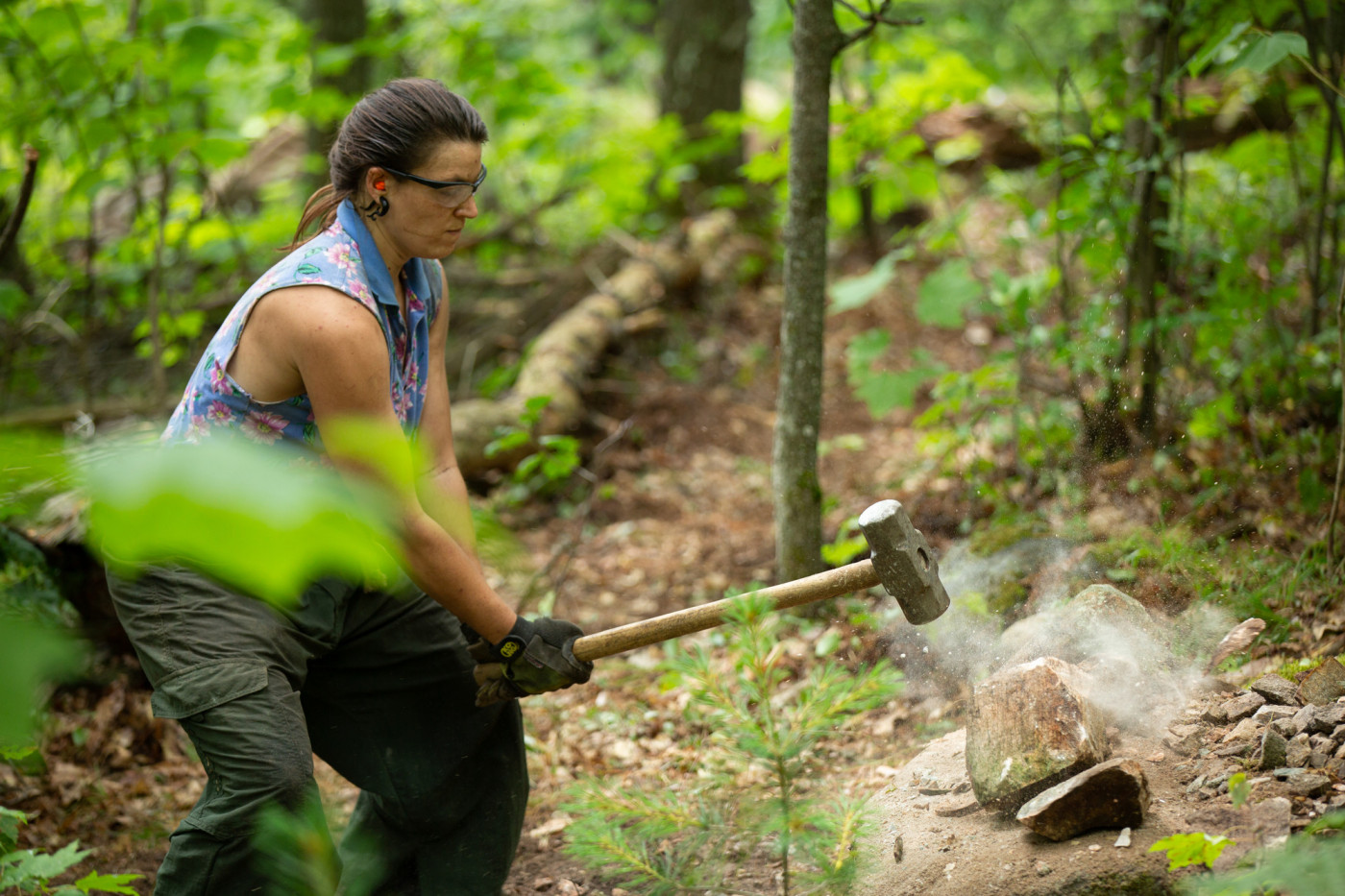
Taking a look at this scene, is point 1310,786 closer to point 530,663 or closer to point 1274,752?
point 1274,752

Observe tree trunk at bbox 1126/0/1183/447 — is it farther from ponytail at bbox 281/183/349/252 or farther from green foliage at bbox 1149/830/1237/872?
ponytail at bbox 281/183/349/252

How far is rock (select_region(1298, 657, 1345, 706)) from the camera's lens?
80.6 inches

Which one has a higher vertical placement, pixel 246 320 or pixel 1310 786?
pixel 246 320

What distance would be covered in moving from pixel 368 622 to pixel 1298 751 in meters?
2.23

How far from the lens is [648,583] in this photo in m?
4.21

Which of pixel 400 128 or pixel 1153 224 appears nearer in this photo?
pixel 400 128

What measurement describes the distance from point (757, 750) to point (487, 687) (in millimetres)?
1096

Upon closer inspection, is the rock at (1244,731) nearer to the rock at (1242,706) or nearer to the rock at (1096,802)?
the rock at (1242,706)

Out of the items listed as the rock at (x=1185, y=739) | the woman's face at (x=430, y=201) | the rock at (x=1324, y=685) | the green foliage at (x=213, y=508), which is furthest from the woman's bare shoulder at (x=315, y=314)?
the rock at (x=1324, y=685)

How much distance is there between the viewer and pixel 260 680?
2.07 meters

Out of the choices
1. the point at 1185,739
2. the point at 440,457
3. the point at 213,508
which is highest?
the point at 213,508

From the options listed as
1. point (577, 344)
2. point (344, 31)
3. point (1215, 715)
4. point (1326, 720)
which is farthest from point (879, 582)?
point (344, 31)

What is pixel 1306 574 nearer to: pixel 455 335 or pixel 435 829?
pixel 435 829

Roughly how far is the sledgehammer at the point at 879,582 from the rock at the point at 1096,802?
1.51ft
